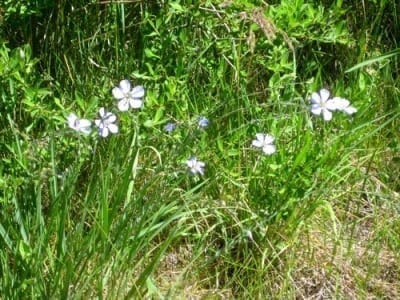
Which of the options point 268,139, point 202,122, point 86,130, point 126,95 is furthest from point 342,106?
point 86,130

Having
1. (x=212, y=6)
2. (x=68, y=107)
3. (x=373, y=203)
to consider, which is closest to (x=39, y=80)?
(x=68, y=107)

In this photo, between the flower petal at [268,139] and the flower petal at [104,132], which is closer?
the flower petal at [104,132]

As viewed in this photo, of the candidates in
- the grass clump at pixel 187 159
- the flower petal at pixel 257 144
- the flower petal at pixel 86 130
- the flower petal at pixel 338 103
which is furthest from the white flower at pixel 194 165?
the flower petal at pixel 338 103

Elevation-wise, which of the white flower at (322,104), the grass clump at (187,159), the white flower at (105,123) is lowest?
the grass clump at (187,159)

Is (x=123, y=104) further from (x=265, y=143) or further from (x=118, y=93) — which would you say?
(x=265, y=143)

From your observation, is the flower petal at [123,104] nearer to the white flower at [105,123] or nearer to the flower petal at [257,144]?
the white flower at [105,123]

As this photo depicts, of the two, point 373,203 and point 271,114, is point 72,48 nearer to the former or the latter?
point 271,114
